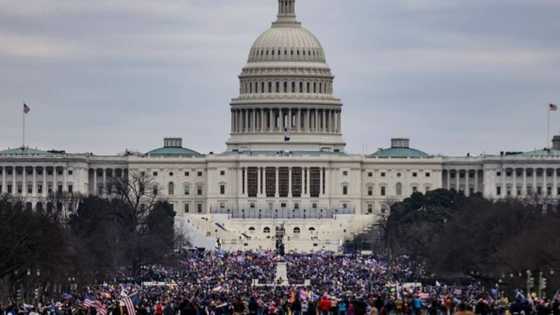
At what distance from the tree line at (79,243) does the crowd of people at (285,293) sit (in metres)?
1.09

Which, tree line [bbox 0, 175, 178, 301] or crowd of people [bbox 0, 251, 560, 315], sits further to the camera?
tree line [bbox 0, 175, 178, 301]

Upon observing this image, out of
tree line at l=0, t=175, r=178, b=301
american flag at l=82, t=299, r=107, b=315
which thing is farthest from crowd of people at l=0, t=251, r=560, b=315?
tree line at l=0, t=175, r=178, b=301

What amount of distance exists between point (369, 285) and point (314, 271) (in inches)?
821

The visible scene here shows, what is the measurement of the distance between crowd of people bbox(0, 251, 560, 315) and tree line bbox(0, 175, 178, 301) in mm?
1092

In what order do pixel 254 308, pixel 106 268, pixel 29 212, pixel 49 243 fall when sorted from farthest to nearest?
1. pixel 106 268
2. pixel 29 212
3. pixel 49 243
4. pixel 254 308

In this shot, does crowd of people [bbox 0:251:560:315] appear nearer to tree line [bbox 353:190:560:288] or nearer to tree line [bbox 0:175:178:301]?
tree line [bbox 0:175:178:301]

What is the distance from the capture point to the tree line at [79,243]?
98338 millimetres

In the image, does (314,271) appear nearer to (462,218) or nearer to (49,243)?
(462,218)

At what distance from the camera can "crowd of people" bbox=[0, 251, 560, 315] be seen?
77.2 meters

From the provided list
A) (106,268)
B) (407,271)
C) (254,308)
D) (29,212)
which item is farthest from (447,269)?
(254,308)

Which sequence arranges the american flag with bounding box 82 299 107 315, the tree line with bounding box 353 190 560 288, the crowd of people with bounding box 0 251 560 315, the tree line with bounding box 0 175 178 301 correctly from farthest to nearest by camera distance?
1. the tree line with bounding box 353 190 560 288
2. the tree line with bounding box 0 175 178 301
3. the american flag with bounding box 82 299 107 315
4. the crowd of people with bounding box 0 251 560 315

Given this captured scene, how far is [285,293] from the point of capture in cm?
10575

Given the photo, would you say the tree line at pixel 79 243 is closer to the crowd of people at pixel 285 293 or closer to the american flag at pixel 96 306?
the crowd of people at pixel 285 293

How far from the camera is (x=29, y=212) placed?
117 metres
